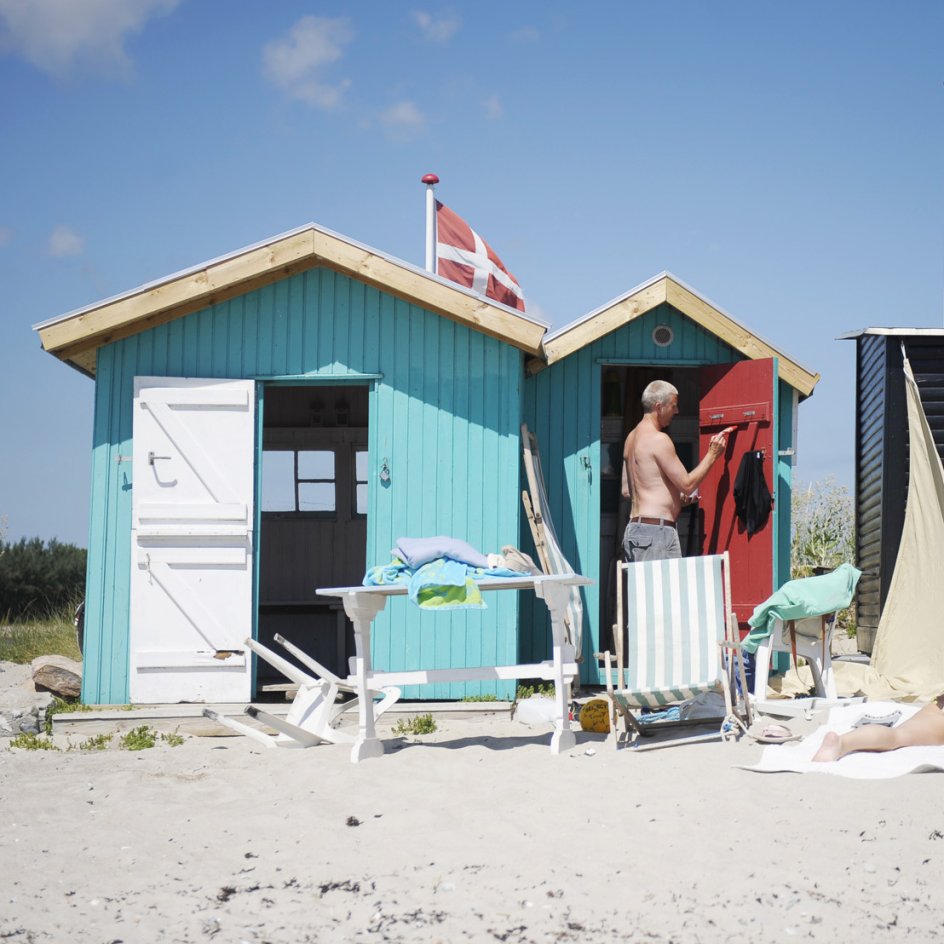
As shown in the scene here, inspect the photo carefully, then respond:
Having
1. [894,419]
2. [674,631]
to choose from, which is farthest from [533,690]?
[894,419]

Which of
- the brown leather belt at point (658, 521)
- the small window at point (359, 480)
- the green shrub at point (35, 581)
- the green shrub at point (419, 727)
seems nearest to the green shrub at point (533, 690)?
the green shrub at point (419, 727)

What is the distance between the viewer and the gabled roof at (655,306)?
8.55 m

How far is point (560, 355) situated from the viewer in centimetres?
851

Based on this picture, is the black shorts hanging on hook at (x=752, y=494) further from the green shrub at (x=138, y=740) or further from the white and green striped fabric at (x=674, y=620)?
the green shrub at (x=138, y=740)

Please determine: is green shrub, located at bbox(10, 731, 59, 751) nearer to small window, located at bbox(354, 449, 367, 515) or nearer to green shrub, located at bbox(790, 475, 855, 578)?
small window, located at bbox(354, 449, 367, 515)

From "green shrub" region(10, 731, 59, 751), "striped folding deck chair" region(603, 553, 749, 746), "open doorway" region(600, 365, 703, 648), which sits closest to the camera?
"striped folding deck chair" region(603, 553, 749, 746)

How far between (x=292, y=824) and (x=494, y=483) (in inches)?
153

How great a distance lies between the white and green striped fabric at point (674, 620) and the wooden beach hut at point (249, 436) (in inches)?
62.4

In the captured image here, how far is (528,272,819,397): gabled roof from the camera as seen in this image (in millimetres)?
8547

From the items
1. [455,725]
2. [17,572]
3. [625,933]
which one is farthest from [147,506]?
[17,572]

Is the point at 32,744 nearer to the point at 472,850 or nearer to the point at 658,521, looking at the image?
the point at 472,850

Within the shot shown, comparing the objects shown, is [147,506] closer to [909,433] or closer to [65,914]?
[65,914]

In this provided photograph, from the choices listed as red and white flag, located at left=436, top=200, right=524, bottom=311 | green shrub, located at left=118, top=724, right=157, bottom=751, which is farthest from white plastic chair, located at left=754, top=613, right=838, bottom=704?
red and white flag, located at left=436, top=200, right=524, bottom=311

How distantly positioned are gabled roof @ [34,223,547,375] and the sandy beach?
310 cm
